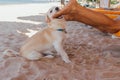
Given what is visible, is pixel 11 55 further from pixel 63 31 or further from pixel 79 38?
pixel 79 38

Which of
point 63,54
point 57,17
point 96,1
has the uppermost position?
point 57,17

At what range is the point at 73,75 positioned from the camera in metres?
2.25

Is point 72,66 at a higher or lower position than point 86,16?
lower

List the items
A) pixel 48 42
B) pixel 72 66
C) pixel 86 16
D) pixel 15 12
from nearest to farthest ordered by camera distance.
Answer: pixel 72 66 < pixel 48 42 < pixel 86 16 < pixel 15 12

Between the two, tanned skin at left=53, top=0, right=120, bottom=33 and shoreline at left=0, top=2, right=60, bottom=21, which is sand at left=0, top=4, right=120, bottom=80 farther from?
shoreline at left=0, top=2, right=60, bottom=21

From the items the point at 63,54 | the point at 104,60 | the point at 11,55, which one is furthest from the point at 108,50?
the point at 11,55

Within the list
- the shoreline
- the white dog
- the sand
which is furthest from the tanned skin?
the shoreline

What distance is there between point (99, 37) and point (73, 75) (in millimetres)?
2134

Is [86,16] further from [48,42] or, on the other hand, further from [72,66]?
[72,66]

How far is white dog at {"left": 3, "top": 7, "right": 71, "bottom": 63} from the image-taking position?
8.72ft

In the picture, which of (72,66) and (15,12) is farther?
(15,12)

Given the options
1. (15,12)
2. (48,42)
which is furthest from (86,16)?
(15,12)

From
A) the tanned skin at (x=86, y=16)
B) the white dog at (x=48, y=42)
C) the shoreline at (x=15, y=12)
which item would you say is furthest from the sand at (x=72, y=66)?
the shoreline at (x=15, y=12)

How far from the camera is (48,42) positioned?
2.73 m
